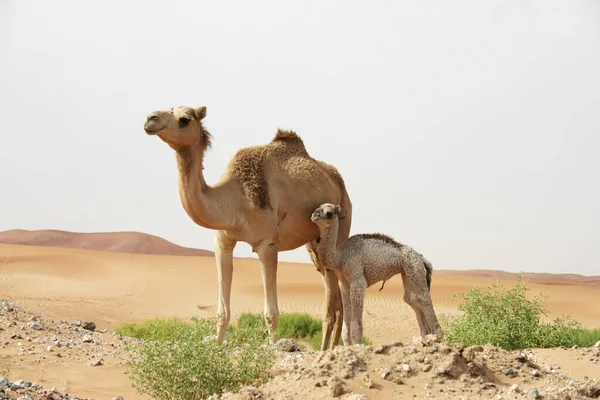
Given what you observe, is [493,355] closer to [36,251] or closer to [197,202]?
[197,202]

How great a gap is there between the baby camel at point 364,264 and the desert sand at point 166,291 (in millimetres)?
11405

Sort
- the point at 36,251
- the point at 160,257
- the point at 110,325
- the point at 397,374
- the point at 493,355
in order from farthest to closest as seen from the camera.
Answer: the point at 160,257 < the point at 36,251 < the point at 110,325 < the point at 493,355 < the point at 397,374

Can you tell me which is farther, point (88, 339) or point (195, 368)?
point (88, 339)

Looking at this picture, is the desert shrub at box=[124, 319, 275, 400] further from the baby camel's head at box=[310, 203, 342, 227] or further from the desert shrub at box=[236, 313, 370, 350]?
the desert shrub at box=[236, 313, 370, 350]

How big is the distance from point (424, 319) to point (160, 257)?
36.2 metres

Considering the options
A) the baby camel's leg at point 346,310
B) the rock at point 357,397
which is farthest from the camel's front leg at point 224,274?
the rock at point 357,397

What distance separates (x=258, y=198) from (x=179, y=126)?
153 cm

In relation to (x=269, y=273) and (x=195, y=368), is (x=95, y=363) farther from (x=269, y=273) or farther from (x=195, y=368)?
(x=195, y=368)

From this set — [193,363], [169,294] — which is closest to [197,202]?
[193,363]

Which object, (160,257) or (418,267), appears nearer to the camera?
(418,267)

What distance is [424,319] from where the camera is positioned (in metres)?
10.1

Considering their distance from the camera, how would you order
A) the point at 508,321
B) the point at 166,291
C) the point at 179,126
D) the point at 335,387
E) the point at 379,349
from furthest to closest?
the point at 166,291
the point at 508,321
the point at 179,126
the point at 379,349
the point at 335,387

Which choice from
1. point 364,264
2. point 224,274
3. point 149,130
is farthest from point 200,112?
point 364,264

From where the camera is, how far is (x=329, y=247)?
9.84 meters
